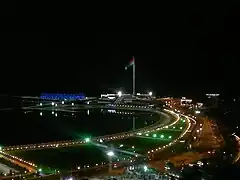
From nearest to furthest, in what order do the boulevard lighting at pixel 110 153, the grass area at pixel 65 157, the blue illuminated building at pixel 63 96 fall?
1. the grass area at pixel 65 157
2. the boulevard lighting at pixel 110 153
3. the blue illuminated building at pixel 63 96

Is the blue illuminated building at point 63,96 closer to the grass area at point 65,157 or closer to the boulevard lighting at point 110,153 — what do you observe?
the grass area at point 65,157

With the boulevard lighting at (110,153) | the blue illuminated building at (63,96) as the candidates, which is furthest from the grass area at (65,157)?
the blue illuminated building at (63,96)

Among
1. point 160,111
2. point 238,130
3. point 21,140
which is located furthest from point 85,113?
point 238,130

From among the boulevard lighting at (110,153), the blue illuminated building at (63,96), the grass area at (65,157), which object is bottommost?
the grass area at (65,157)

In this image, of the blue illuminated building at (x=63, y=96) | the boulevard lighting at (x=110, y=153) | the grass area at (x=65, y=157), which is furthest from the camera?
the blue illuminated building at (x=63, y=96)

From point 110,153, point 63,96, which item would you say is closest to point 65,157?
point 110,153

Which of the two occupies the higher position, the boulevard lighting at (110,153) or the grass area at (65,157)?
the boulevard lighting at (110,153)

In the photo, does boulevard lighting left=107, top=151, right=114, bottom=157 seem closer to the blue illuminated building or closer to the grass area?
the grass area

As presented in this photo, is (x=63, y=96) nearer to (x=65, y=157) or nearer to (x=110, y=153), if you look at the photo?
(x=65, y=157)

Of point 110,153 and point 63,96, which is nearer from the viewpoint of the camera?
point 110,153

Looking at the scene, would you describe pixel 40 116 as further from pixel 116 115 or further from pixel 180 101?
pixel 180 101

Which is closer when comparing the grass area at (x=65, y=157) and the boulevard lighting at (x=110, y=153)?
the grass area at (x=65, y=157)
